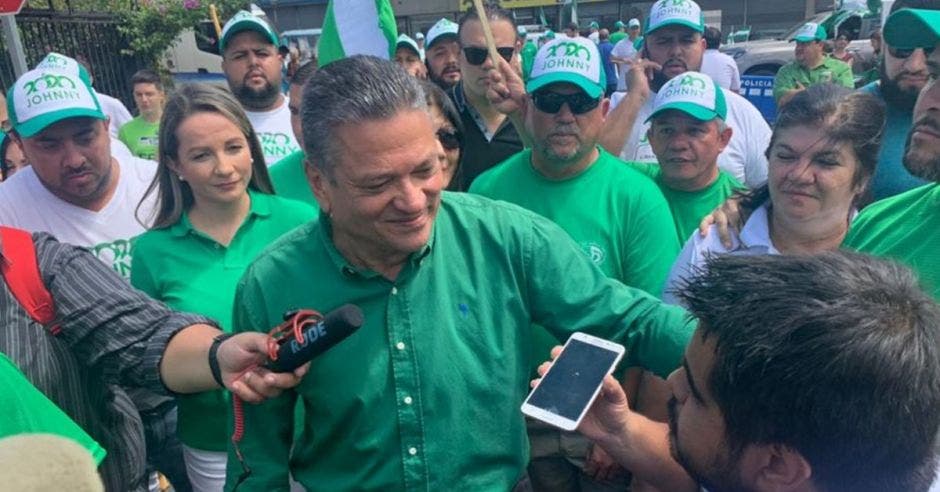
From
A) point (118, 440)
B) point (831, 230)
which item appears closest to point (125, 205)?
point (118, 440)

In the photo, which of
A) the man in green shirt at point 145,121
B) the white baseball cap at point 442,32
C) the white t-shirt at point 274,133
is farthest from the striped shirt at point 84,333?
the man in green shirt at point 145,121

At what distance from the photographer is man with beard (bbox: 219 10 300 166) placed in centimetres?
442

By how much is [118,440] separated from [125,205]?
4.62 ft

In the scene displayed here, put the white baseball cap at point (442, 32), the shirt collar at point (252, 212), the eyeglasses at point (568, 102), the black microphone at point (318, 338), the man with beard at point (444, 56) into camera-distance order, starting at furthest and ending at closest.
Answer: the white baseball cap at point (442, 32) < the man with beard at point (444, 56) < the eyeglasses at point (568, 102) < the shirt collar at point (252, 212) < the black microphone at point (318, 338)

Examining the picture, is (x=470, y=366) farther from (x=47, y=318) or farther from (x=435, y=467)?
(x=47, y=318)

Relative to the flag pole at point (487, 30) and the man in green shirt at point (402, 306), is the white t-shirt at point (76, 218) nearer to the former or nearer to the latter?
the man in green shirt at point (402, 306)

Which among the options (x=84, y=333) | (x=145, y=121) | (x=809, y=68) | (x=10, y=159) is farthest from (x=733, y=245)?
(x=809, y=68)

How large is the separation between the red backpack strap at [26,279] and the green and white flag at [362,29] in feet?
6.23

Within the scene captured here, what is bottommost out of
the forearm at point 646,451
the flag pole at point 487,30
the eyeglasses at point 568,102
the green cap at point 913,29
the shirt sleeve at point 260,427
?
the forearm at point 646,451

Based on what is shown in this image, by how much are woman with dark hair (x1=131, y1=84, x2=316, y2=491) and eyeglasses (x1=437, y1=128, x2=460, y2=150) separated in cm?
67

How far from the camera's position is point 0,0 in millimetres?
5582

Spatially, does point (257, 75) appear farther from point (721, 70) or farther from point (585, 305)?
point (721, 70)

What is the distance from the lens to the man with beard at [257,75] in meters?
4.42

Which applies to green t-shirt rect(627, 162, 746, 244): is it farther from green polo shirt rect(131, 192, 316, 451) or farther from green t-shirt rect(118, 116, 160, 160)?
green t-shirt rect(118, 116, 160, 160)
